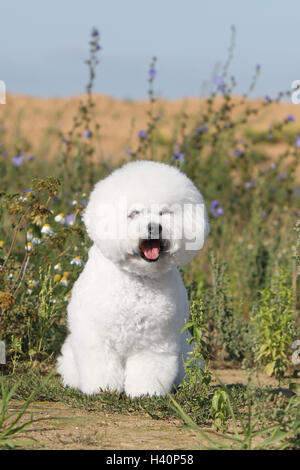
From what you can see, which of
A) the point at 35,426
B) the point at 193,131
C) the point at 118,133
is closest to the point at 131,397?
the point at 35,426

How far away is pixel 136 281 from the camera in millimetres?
3803

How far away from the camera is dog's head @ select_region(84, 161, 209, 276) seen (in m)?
3.54

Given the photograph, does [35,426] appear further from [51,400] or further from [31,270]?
[31,270]

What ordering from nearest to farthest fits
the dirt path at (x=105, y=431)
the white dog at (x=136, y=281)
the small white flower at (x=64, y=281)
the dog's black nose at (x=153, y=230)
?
the dirt path at (x=105, y=431)
the dog's black nose at (x=153, y=230)
the white dog at (x=136, y=281)
the small white flower at (x=64, y=281)

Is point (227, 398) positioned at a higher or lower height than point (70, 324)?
lower

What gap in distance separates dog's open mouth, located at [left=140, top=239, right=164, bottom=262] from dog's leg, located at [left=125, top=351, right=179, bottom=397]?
65 cm

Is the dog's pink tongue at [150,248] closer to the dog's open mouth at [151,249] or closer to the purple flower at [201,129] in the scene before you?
the dog's open mouth at [151,249]

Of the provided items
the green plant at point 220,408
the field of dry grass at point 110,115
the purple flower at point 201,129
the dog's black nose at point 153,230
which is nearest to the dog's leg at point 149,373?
the green plant at point 220,408

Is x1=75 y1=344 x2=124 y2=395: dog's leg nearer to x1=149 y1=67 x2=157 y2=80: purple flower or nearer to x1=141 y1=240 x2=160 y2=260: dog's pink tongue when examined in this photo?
x1=141 y1=240 x2=160 y2=260: dog's pink tongue

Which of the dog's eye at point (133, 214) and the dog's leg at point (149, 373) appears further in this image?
the dog's leg at point (149, 373)

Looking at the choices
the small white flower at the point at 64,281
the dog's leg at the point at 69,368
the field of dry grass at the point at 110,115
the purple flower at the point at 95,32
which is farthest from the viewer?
the field of dry grass at the point at 110,115

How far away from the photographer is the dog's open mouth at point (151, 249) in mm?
3543

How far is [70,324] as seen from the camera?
4.04 metres

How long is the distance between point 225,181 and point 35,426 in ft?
19.3
